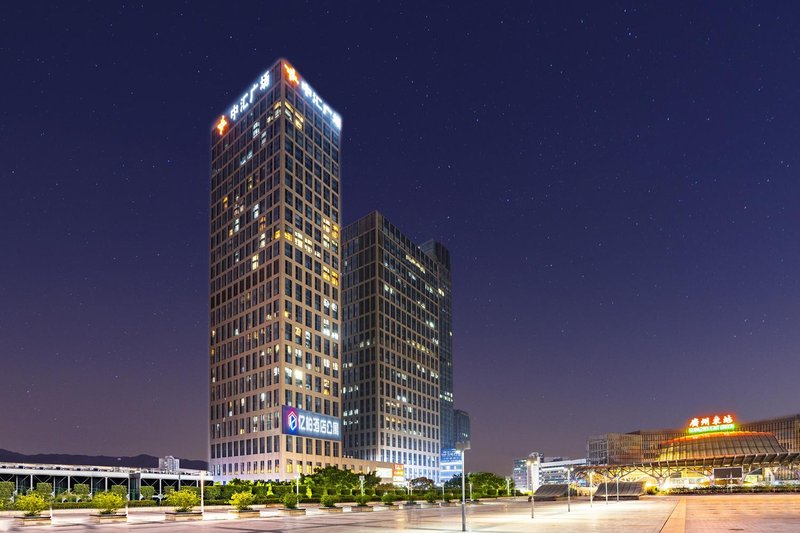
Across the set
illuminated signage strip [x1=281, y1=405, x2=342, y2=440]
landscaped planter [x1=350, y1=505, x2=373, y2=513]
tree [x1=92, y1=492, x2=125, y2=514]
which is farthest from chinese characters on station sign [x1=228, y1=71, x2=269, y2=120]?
tree [x1=92, y1=492, x2=125, y2=514]

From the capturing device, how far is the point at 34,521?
50.4 metres

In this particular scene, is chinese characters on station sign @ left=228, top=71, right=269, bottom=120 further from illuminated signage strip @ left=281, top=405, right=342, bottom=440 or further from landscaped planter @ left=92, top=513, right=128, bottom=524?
landscaped planter @ left=92, top=513, right=128, bottom=524

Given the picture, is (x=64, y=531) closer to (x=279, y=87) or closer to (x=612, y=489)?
(x=612, y=489)

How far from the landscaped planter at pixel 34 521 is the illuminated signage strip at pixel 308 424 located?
94931mm

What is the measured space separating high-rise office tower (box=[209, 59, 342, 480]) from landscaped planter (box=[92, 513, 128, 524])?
9068 cm

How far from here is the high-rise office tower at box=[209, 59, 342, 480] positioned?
151000mm

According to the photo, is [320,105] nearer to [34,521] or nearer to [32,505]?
[32,505]

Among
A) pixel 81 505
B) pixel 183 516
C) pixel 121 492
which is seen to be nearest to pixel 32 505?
pixel 183 516

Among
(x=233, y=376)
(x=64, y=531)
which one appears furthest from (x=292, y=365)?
(x=64, y=531)

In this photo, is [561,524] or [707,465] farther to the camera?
[707,465]

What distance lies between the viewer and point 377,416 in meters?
195

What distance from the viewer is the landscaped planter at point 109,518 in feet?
176

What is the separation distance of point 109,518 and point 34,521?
5.61 metres

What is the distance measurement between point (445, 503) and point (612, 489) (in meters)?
41.1
